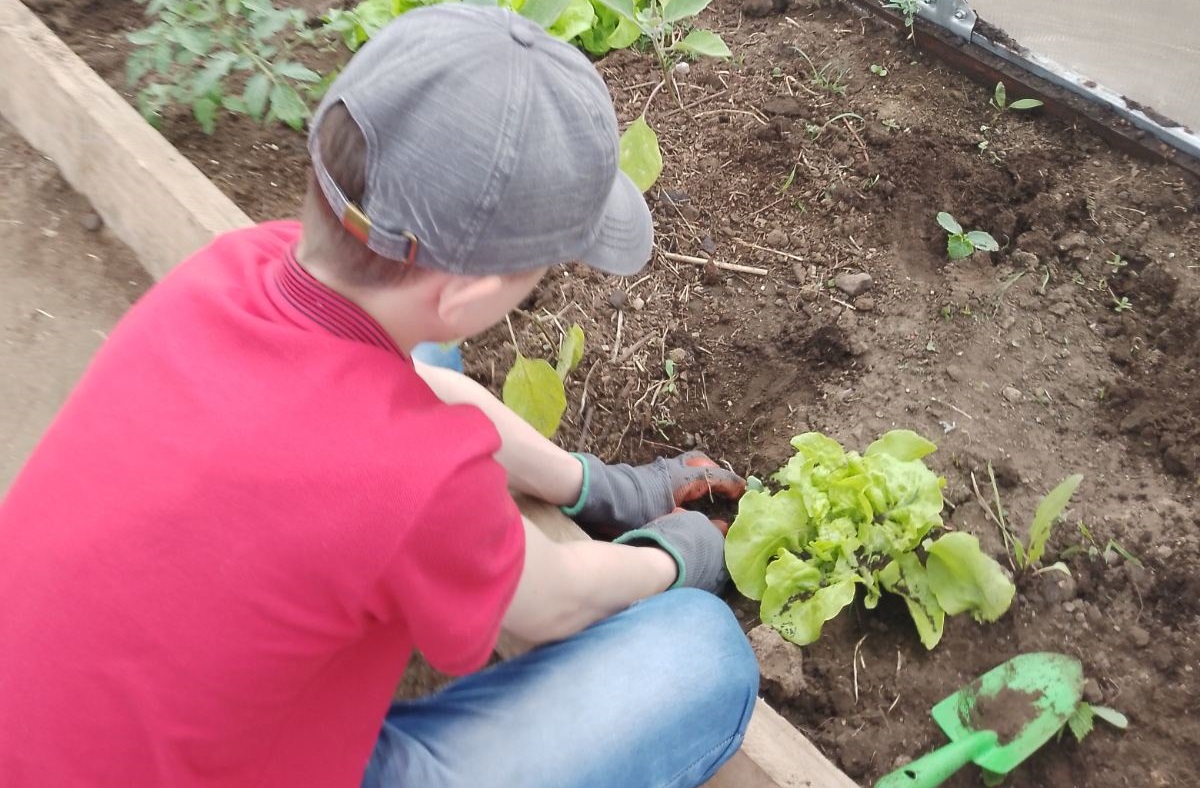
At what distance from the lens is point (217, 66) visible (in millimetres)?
1743

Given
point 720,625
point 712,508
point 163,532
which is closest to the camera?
point 163,532

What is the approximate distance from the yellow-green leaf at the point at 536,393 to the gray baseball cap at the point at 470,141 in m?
0.62

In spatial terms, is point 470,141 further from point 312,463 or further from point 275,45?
point 275,45

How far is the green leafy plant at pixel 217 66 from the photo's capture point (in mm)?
1747

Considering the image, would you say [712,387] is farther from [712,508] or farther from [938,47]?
A: [938,47]

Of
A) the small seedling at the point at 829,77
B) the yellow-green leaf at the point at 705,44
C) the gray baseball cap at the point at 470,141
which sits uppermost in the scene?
the gray baseball cap at the point at 470,141

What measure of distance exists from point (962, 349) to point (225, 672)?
4.71 ft

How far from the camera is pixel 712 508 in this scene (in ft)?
5.36

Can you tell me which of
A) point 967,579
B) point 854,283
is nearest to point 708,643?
point 967,579

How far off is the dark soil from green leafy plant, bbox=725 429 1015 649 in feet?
0.31

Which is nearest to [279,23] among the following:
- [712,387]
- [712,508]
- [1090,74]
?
[712,387]

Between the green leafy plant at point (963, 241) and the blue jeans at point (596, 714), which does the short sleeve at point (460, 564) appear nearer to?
the blue jeans at point (596, 714)

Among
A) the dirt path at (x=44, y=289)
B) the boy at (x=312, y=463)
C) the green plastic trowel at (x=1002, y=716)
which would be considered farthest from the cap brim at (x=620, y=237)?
the dirt path at (x=44, y=289)

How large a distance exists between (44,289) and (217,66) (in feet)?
1.76
